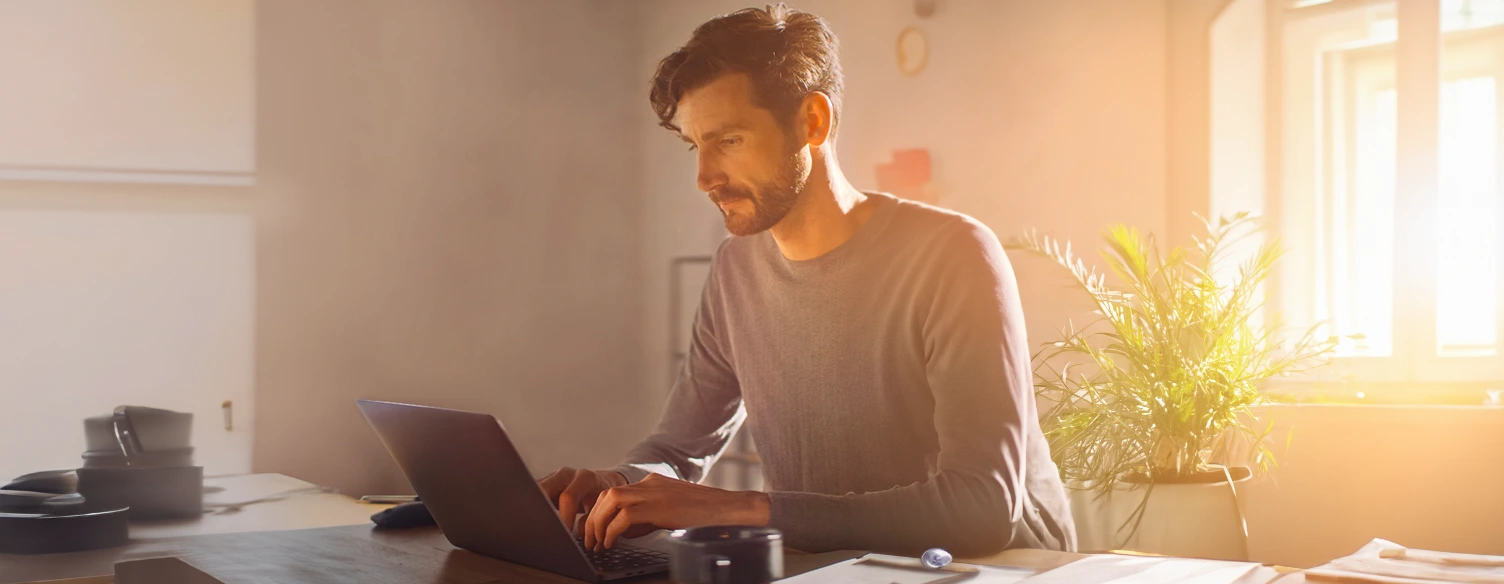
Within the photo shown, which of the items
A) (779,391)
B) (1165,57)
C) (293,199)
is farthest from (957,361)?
(293,199)

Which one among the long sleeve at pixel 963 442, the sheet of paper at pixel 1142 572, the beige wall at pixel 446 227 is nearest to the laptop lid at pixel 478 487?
the long sleeve at pixel 963 442

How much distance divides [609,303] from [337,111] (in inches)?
50.6

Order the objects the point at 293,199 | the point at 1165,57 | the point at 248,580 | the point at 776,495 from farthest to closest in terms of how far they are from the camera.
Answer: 1. the point at 293,199
2. the point at 1165,57
3. the point at 776,495
4. the point at 248,580

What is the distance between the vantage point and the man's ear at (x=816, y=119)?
155 centimetres

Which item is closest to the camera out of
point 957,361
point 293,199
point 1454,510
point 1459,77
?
point 957,361

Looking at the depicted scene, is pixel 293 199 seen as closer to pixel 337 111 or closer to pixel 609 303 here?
pixel 337 111

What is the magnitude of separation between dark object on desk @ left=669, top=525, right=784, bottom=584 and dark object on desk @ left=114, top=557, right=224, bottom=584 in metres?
0.51

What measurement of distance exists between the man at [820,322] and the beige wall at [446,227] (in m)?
2.50

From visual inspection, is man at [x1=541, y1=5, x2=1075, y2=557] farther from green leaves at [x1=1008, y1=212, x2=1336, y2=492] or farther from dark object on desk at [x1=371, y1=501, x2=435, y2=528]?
green leaves at [x1=1008, y1=212, x2=1336, y2=492]

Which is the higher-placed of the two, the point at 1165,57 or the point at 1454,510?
the point at 1165,57

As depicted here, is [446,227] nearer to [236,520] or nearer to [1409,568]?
[236,520]

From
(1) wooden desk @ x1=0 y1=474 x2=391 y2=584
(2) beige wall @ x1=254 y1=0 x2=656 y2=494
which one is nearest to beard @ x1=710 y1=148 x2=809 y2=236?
(1) wooden desk @ x1=0 y1=474 x2=391 y2=584

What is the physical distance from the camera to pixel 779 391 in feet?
5.29

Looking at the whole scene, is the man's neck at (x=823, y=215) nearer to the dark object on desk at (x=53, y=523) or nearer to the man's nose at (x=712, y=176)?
the man's nose at (x=712, y=176)
